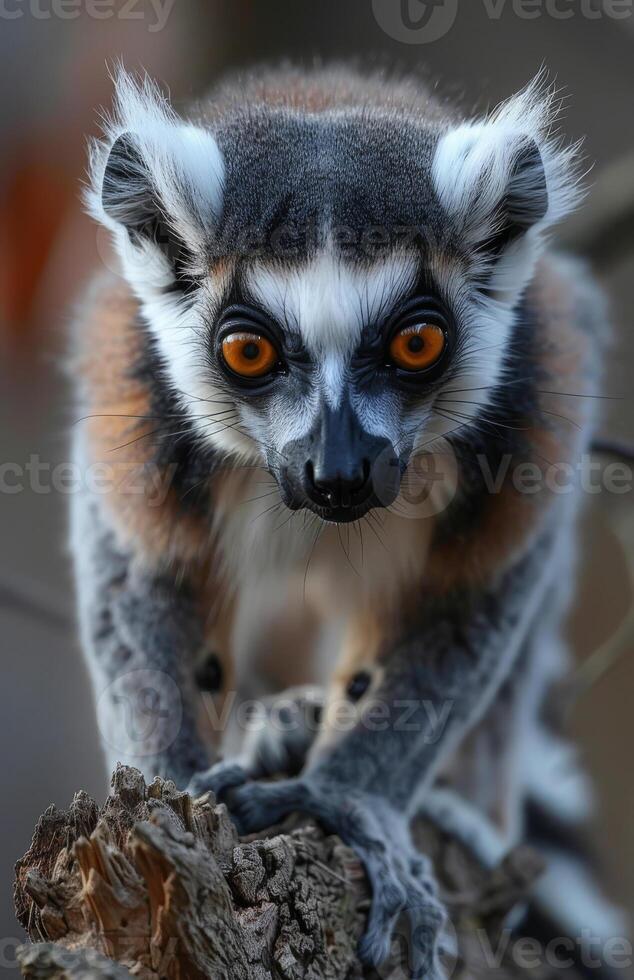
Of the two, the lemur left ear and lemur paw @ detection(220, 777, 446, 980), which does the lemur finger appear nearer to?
lemur paw @ detection(220, 777, 446, 980)

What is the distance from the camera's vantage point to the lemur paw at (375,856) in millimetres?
2312

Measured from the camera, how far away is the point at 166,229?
90.6 inches

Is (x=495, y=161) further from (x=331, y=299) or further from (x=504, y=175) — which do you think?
(x=331, y=299)

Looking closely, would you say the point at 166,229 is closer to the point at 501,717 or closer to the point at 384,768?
the point at 384,768

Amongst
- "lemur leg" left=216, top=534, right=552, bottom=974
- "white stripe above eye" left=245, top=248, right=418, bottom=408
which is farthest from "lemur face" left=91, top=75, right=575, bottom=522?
"lemur leg" left=216, top=534, right=552, bottom=974

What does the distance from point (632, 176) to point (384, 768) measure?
95.6 inches

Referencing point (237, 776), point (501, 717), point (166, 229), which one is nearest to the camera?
point (166, 229)

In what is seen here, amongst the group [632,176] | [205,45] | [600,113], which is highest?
[205,45]

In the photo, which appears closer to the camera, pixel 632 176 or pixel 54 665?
pixel 632 176

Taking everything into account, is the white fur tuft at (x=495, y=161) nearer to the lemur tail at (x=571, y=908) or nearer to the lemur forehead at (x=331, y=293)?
the lemur forehead at (x=331, y=293)

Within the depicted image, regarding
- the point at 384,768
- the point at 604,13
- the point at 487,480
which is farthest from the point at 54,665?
the point at 604,13

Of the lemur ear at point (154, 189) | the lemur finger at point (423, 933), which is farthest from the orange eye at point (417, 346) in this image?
the lemur finger at point (423, 933)

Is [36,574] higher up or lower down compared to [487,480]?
lower down

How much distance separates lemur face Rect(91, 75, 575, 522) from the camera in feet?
6.57
